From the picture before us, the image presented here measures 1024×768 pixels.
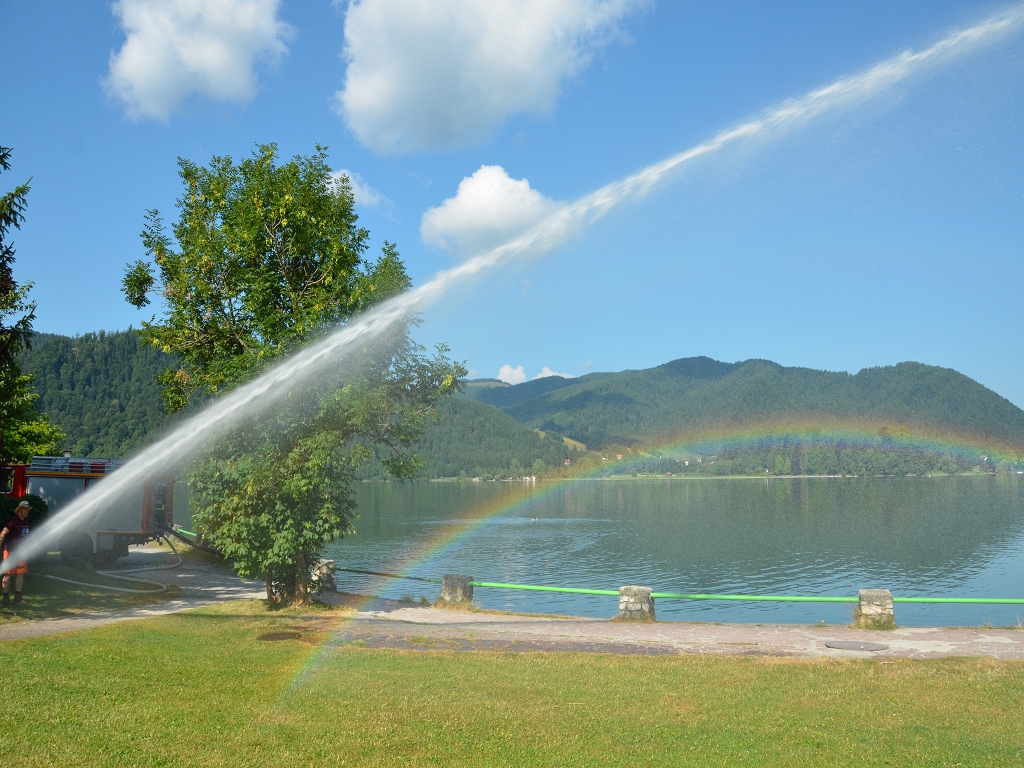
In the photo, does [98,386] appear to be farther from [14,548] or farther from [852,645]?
[852,645]

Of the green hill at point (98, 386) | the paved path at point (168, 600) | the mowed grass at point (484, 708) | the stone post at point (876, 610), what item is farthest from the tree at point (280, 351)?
the green hill at point (98, 386)

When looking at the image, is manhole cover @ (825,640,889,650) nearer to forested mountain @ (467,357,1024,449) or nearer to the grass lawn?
the grass lawn

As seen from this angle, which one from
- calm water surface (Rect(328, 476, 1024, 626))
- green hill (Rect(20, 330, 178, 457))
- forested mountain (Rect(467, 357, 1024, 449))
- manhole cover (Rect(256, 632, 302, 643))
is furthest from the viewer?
green hill (Rect(20, 330, 178, 457))

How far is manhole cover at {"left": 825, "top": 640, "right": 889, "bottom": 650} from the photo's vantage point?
1534cm

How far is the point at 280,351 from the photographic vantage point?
19516 millimetres

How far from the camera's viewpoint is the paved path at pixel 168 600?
1645cm

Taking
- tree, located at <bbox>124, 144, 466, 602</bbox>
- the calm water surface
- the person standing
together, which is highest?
tree, located at <bbox>124, 144, 466, 602</bbox>

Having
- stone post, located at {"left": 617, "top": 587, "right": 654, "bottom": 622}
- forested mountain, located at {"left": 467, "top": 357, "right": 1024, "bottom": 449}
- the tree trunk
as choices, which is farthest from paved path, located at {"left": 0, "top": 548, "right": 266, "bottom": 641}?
forested mountain, located at {"left": 467, "top": 357, "right": 1024, "bottom": 449}

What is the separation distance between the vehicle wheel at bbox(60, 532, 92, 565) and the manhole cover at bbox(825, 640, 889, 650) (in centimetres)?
2553

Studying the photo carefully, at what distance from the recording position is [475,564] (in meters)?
49.3

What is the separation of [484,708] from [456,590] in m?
11.6

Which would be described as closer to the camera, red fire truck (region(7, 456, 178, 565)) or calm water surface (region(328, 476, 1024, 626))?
red fire truck (region(7, 456, 178, 565))

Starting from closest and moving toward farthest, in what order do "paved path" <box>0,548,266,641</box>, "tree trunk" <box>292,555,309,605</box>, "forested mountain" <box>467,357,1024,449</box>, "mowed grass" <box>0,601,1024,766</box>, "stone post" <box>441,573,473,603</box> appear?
"mowed grass" <box>0,601,1024,766</box> < "paved path" <box>0,548,266,641</box> < "tree trunk" <box>292,555,309,605</box> < "stone post" <box>441,573,473,603</box> < "forested mountain" <box>467,357,1024,449</box>

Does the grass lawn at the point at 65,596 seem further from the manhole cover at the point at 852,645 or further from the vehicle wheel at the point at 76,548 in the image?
the manhole cover at the point at 852,645
